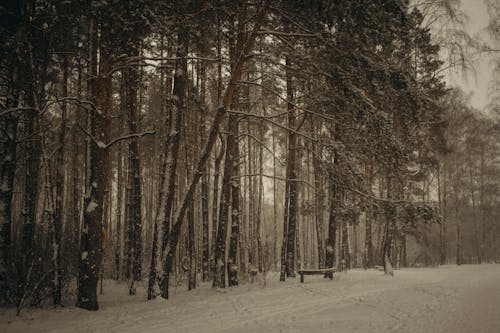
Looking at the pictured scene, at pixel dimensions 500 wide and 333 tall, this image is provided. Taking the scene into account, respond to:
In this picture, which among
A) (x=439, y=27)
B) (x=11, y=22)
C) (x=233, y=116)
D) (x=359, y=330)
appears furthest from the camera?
(x=439, y=27)

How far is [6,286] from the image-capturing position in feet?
25.1

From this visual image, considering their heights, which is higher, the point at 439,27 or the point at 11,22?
the point at 439,27

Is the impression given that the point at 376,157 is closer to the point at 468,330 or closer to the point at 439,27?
the point at 468,330

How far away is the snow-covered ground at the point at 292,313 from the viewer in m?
5.72

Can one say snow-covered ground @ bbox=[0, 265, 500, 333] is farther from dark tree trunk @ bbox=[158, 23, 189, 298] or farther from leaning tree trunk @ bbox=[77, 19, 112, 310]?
dark tree trunk @ bbox=[158, 23, 189, 298]

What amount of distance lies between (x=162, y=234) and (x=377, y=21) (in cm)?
683

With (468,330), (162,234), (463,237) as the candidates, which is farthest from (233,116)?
(463,237)

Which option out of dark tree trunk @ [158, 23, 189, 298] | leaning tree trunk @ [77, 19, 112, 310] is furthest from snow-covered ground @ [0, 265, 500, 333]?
dark tree trunk @ [158, 23, 189, 298]

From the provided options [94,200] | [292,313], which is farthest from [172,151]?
[292,313]

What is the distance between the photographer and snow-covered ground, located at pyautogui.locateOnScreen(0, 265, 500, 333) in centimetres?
572

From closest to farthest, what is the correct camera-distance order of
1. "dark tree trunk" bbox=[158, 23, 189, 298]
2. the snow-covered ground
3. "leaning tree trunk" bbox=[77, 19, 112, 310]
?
the snow-covered ground
"leaning tree trunk" bbox=[77, 19, 112, 310]
"dark tree trunk" bbox=[158, 23, 189, 298]

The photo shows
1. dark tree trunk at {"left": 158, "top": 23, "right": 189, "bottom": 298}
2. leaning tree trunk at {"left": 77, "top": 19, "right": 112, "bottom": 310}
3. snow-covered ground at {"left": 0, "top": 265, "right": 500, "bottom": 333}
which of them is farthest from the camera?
dark tree trunk at {"left": 158, "top": 23, "right": 189, "bottom": 298}

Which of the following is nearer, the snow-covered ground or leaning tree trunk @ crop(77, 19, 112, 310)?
the snow-covered ground

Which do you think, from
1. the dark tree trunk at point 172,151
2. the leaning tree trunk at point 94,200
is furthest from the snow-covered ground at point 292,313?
the dark tree trunk at point 172,151
